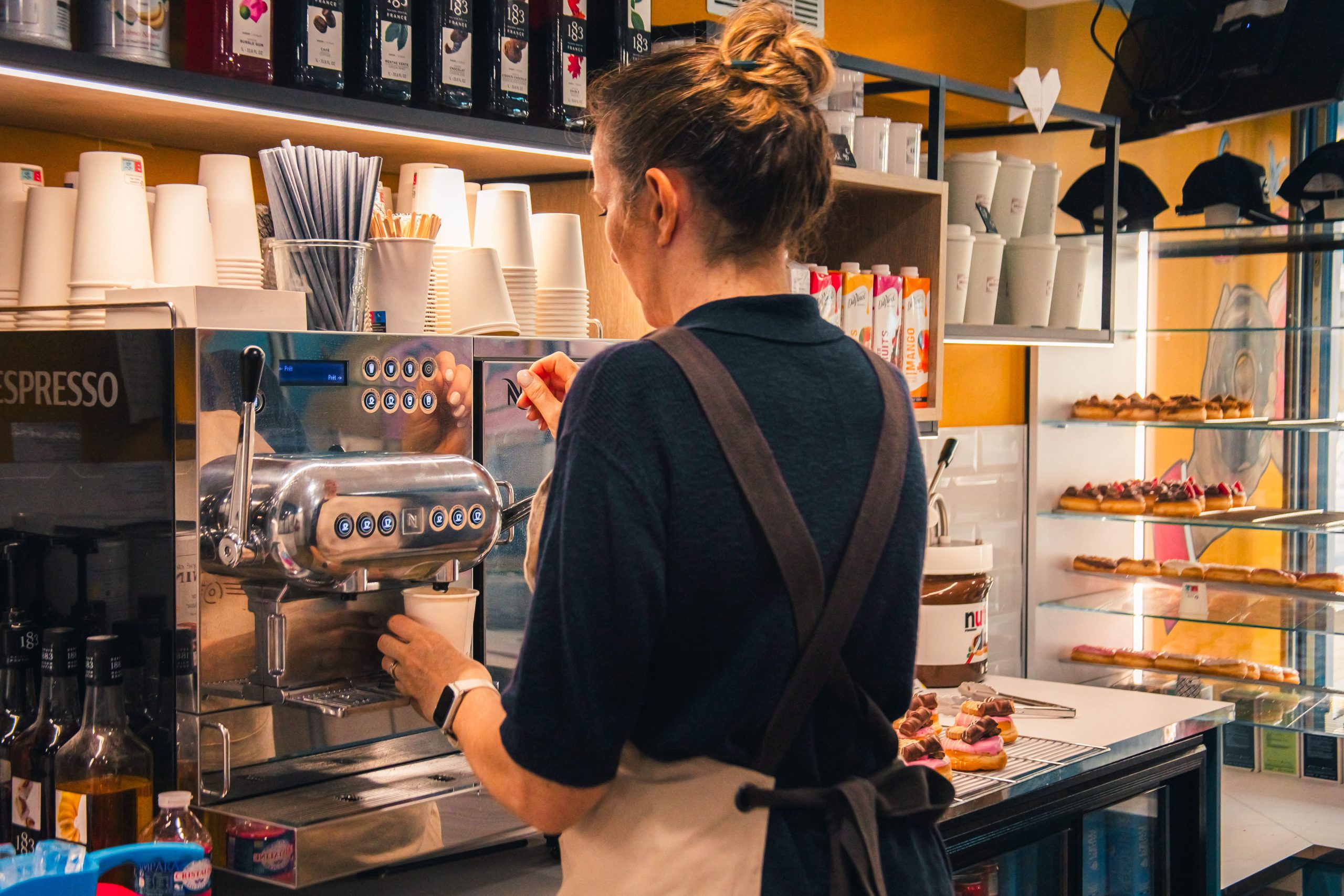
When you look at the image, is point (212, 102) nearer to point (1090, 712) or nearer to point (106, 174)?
point (106, 174)

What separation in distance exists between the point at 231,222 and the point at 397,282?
9.0 inches

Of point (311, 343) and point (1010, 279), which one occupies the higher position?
point (1010, 279)

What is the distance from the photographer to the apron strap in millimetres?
1133

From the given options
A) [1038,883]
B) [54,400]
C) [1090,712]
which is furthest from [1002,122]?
[54,400]

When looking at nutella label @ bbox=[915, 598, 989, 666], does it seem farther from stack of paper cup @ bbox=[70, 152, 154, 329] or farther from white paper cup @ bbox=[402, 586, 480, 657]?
stack of paper cup @ bbox=[70, 152, 154, 329]

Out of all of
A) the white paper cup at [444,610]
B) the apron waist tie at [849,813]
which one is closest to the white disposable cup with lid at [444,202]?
the white paper cup at [444,610]

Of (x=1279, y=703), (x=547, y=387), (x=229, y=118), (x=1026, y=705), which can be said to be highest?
(x=229, y=118)

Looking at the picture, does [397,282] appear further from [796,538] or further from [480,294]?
[796,538]

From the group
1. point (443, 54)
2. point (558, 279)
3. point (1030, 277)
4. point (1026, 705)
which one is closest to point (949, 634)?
point (1026, 705)

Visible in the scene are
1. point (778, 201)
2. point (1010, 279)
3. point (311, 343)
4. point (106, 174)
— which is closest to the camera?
point (778, 201)

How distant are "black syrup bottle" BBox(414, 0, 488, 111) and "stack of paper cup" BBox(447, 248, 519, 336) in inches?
8.8

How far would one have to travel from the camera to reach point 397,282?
184 centimetres

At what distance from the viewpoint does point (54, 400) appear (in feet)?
5.37

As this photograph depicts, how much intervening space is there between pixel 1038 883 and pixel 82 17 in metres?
2.14
